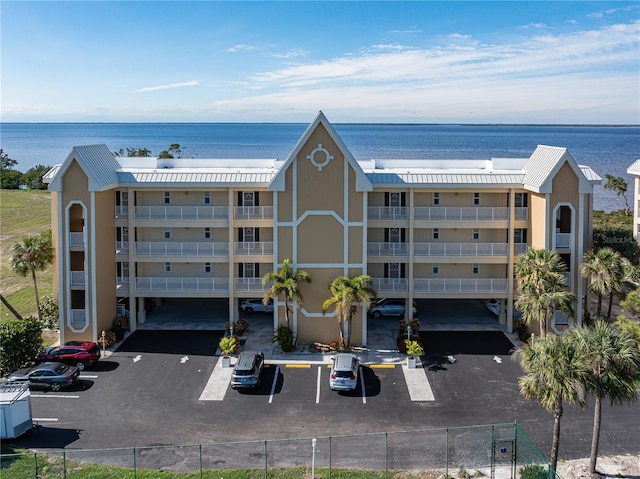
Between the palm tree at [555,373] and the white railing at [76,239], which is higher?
the white railing at [76,239]

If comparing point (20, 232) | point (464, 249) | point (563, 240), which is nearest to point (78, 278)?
point (464, 249)

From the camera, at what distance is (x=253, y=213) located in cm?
3681

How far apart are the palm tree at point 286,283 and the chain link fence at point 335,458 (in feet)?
36.0

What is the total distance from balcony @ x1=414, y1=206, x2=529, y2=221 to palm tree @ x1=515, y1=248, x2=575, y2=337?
3.85 meters

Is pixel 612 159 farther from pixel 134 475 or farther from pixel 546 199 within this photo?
pixel 134 475

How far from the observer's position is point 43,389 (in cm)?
2852

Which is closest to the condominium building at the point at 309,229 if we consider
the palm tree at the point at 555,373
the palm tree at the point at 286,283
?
the palm tree at the point at 286,283

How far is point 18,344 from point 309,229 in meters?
16.4

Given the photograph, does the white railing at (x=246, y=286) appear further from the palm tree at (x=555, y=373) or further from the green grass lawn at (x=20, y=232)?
the palm tree at (x=555, y=373)

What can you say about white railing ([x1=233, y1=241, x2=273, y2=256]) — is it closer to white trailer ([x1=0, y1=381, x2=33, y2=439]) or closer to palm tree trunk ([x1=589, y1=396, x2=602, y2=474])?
white trailer ([x1=0, y1=381, x2=33, y2=439])

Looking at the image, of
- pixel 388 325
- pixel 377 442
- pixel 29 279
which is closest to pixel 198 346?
pixel 388 325

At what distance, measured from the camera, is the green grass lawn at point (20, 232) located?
42.2 meters

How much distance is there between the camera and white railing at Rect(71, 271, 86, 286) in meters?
34.5

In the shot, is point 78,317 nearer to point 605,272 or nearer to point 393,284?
point 393,284
